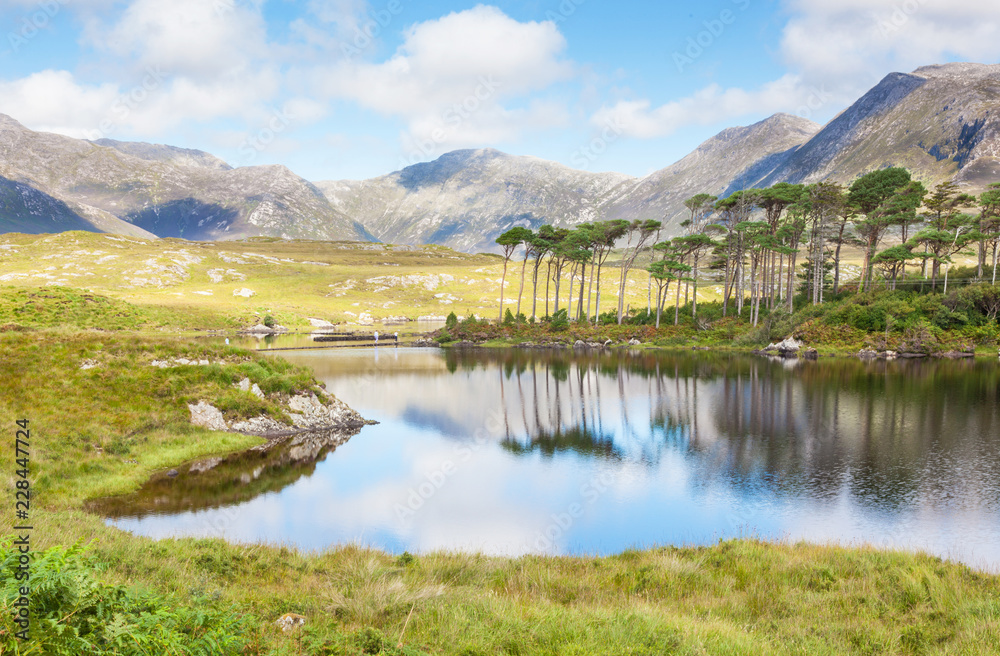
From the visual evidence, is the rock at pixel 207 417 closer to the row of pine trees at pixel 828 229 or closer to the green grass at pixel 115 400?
the green grass at pixel 115 400

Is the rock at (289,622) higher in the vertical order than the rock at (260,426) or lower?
higher

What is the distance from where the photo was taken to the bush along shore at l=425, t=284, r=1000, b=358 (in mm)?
53594

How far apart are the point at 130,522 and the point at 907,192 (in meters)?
81.3

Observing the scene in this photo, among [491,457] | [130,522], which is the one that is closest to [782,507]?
[491,457]

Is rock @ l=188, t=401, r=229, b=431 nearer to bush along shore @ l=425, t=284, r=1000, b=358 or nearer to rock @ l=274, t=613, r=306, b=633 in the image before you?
rock @ l=274, t=613, r=306, b=633

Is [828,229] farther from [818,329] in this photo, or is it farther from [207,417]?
[207,417]

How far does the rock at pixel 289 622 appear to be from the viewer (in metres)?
6.40

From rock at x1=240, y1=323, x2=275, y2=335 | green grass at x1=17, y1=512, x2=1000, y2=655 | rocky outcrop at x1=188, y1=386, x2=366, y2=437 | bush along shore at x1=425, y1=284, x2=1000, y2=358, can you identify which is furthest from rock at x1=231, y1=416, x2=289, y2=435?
rock at x1=240, y1=323, x2=275, y2=335

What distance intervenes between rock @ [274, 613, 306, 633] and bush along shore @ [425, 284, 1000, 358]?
61827 millimetres

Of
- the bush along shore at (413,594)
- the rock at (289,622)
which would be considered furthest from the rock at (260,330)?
the rock at (289,622)

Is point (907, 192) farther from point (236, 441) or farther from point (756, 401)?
point (236, 441)

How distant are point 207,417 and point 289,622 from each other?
19.6 metres

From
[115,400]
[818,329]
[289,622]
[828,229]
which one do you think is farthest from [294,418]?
[828,229]

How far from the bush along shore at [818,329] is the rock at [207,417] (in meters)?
48.9
